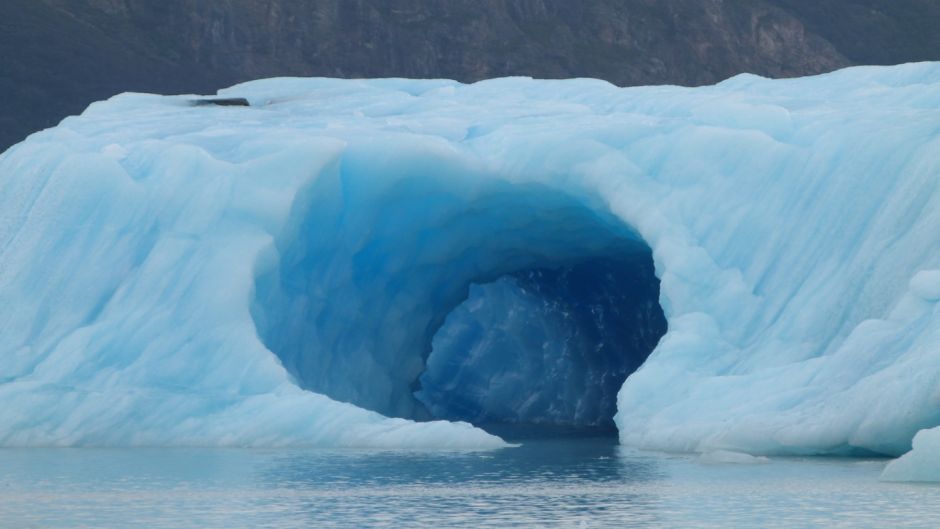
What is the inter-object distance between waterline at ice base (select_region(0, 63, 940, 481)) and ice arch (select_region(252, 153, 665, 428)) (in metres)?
0.06

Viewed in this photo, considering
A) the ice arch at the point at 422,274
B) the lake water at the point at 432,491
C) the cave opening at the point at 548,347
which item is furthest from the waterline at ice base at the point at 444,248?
the cave opening at the point at 548,347

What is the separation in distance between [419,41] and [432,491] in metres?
54.4

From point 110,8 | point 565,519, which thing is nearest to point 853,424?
point 565,519

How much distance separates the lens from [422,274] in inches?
910

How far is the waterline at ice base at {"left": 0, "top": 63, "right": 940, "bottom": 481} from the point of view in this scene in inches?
671

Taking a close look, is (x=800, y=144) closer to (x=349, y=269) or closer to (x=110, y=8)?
(x=349, y=269)

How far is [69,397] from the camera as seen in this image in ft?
59.9

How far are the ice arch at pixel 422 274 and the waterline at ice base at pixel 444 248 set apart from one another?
0.06 meters

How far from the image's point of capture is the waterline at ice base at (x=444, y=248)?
17.0m

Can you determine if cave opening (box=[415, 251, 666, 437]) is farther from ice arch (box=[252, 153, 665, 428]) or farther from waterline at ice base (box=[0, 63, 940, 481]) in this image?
waterline at ice base (box=[0, 63, 940, 481])

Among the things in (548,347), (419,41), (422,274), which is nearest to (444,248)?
(422,274)

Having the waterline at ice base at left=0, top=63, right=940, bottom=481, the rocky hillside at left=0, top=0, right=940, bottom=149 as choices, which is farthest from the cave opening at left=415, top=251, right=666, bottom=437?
the rocky hillside at left=0, top=0, right=940, bottom=149

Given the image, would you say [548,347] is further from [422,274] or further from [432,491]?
[432,491]

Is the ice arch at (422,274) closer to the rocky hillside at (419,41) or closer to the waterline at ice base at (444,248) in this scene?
the waterline at ice base at (444,248)
